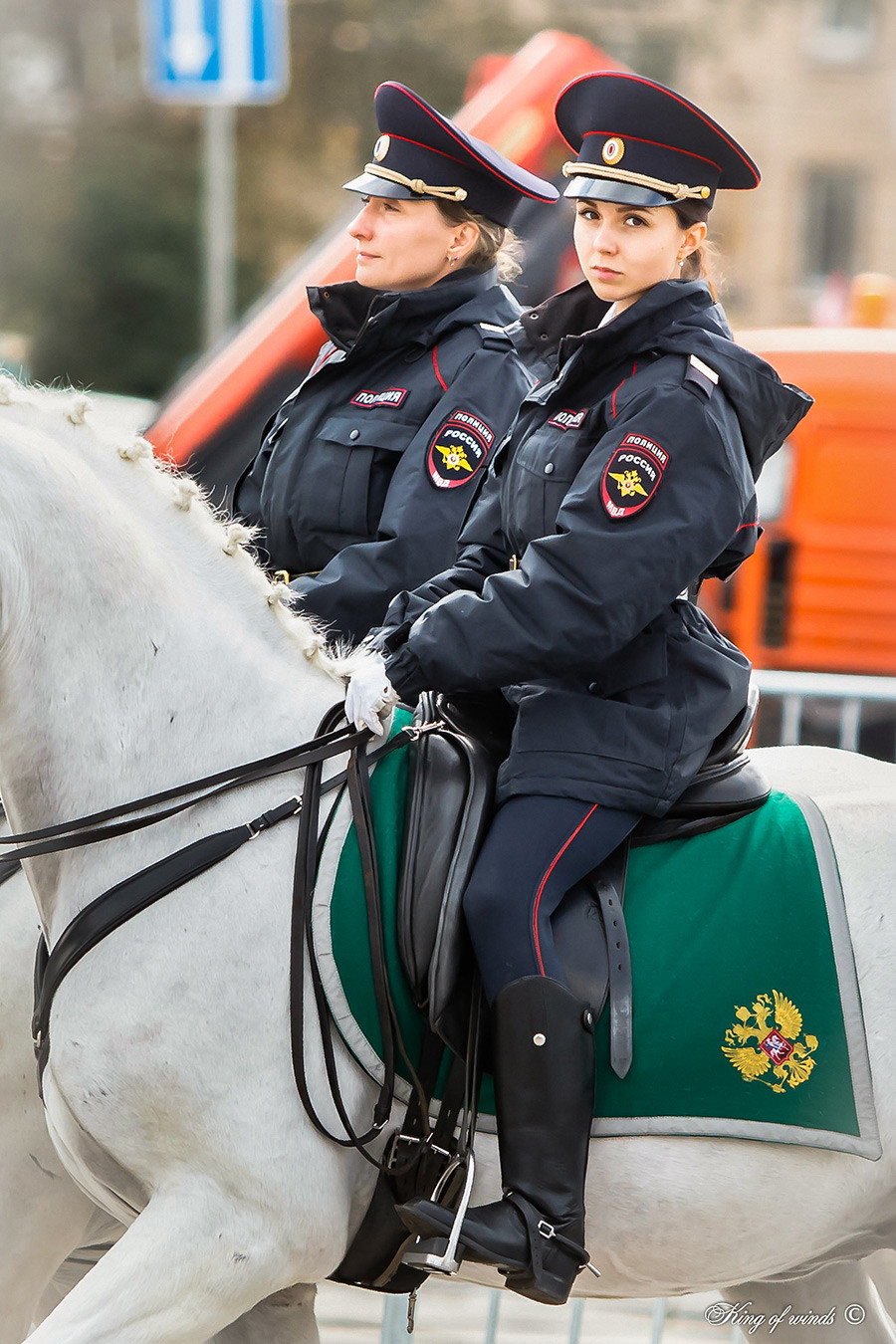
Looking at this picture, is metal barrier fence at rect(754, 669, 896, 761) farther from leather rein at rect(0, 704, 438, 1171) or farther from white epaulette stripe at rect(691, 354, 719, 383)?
leather rein at rect(0, 704, 438, 1171)

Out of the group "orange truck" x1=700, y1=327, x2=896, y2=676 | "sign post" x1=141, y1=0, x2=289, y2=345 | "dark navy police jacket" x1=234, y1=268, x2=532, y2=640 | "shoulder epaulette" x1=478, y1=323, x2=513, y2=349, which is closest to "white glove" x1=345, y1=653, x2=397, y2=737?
"dark navy police jacket" x1=234, y1=268, x2=532, y2=640

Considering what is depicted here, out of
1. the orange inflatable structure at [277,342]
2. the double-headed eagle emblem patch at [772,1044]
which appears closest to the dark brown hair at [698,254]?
the double-headed eagle emblem patch at [772,1044]

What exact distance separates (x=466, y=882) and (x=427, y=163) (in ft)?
5.71

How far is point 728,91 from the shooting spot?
1055 inches

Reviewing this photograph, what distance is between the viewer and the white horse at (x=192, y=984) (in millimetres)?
2545

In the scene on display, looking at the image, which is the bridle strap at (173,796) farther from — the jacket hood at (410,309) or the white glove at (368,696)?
the jacket hood at (410,309)

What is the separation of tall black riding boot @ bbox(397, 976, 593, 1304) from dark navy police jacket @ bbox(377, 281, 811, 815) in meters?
0.39

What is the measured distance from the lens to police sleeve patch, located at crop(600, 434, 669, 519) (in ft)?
8.62

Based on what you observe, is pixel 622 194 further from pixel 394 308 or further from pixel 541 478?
pixel 394 308

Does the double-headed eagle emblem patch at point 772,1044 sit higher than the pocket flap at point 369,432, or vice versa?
the pocket flap at point 369,432

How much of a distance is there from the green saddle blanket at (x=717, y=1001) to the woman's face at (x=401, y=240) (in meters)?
1.37

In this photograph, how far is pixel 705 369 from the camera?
2.68 m

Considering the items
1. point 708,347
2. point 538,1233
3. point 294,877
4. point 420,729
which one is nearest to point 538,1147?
point 538,1233

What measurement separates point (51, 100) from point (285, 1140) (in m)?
23.2
